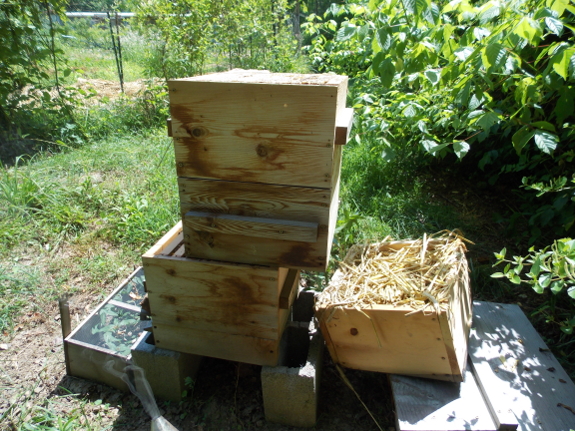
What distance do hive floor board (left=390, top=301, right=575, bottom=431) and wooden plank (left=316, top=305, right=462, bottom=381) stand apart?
10cm

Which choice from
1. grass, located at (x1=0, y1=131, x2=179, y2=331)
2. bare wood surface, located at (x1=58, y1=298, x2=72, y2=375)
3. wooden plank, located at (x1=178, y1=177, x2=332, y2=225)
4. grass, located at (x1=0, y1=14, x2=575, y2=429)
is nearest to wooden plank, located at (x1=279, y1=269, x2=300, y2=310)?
wooden plank, located at (x1=178, y1=177, x2=332, y2=225)

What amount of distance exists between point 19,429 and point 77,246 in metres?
1.81

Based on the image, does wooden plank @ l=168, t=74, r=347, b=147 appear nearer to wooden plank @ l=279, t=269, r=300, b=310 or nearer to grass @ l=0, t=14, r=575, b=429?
wooden plank @ l=279, t=269, r=300, b=310

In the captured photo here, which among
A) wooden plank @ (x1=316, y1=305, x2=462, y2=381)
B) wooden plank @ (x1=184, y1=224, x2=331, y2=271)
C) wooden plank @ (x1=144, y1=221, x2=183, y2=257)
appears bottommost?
wooden plank @ (x1=316, y1=305, x2=462, y2=381)

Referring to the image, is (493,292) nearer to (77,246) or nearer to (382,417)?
(382,417)

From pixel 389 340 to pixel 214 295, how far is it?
0.87 m

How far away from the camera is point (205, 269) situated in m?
1.99

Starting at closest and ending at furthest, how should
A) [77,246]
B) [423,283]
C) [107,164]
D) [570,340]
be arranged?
1. [423,283]
2. [570,340]
3. [77,246]
4. [107,164]

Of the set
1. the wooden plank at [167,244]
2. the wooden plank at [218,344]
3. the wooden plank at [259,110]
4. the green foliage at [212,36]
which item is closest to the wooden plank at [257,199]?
the wooden plank at [259,110]

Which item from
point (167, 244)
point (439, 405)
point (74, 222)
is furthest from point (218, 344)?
point (74, 222)

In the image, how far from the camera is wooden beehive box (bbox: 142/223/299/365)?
1.98 metres

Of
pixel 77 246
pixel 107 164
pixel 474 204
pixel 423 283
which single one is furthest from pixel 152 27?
pixel 423 283

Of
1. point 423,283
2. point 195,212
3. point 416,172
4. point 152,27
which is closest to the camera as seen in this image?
point 195,212

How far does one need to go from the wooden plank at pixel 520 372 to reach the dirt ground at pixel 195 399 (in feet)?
1.86
